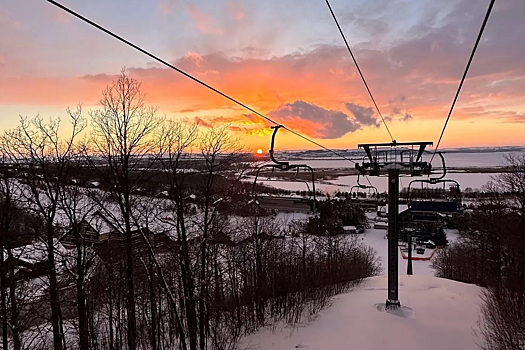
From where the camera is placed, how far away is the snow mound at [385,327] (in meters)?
11.7

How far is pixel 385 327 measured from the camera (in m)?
12.7

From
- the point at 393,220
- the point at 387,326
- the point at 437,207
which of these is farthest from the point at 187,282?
the point at 437,207

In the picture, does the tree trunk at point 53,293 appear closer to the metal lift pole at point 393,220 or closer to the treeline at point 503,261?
the metal lift pole at point 393,220

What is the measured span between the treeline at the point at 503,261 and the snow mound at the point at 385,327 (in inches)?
33.1

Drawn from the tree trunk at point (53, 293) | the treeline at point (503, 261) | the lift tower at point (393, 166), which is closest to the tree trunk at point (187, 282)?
the tree trunk at point (53, 293)

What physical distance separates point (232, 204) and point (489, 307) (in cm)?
1209

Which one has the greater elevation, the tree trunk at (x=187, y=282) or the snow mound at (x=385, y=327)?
the tree trunk at (x=187, y=282)

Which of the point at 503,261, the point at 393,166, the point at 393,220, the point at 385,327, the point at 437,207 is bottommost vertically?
the point at 503,261

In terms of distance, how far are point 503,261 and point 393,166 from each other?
578 inches

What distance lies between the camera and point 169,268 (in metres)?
17.6

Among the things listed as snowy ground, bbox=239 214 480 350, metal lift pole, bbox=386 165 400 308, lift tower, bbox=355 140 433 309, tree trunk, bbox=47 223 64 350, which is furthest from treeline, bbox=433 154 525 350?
tree trunk, bbox=47 223 64 350

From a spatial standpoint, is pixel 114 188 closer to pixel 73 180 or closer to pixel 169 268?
pixel 73 180

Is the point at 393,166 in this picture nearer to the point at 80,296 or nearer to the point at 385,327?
the point at 385,327

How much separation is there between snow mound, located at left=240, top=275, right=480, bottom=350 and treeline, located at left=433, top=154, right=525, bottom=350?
840 mm
